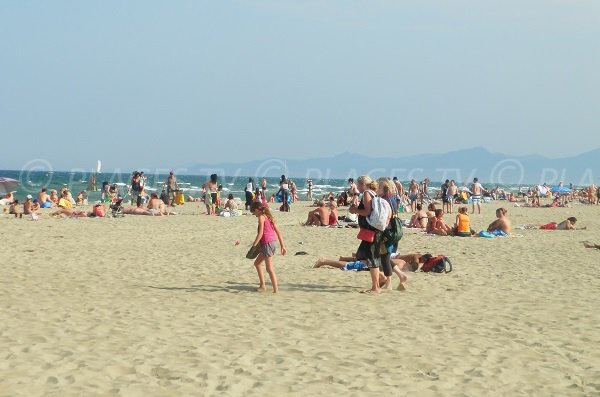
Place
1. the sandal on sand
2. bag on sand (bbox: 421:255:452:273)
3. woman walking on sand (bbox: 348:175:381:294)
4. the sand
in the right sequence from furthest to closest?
bag on sand (bbox: 421:255:452:273), the sandal on sand, woman walking on sand (bbox: 348:175:381:294), the sand

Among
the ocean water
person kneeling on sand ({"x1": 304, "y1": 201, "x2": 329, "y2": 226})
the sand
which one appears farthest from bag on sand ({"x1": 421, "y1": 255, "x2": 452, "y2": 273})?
the ocean water

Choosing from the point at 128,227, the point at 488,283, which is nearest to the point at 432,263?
the point at 488,283

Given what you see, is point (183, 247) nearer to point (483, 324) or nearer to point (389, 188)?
point (389, 188)

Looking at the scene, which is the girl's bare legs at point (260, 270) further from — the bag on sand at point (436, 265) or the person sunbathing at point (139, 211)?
the person sunbathing at point (139, 211)

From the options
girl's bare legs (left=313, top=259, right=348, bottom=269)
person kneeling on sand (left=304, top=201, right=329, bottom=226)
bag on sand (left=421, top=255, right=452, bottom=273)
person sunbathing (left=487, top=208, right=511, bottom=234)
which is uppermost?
person sunbathing (left=487, top=208, right=511, bottom=234)

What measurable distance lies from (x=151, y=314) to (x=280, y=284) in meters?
2.60

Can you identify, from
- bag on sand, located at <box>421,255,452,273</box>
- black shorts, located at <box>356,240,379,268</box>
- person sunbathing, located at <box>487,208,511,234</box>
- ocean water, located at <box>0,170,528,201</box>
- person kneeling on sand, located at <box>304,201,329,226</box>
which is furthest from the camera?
ocean water, located at <box>0,170,528,201</box>

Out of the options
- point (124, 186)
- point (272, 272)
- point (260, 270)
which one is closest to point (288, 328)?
point (272, 272)

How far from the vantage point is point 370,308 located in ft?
26.2

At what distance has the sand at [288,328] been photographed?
5043 mm

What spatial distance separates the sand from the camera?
16.5 feet

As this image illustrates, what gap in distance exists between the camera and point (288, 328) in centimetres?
683

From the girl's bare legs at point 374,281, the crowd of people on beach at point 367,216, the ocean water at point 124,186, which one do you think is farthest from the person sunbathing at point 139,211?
the girl's bare legs at point 374,281

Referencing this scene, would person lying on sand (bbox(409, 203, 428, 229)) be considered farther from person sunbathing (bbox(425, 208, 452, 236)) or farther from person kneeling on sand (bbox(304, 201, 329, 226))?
person kneeling on sand (bbox(304, 201, 329, 226))
